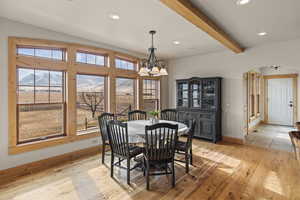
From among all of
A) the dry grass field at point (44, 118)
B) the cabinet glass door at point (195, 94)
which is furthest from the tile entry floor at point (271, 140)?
the dry grass field at point (44, 118)

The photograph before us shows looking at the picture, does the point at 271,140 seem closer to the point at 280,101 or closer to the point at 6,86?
the point at 280,101

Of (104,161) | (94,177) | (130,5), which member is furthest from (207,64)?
(94,177)

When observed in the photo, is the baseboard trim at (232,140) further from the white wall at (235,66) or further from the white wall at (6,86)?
the white wall at (6,86)

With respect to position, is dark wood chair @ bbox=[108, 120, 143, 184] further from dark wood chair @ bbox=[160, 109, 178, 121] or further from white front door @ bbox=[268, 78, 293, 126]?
white front door @ bbox=[268, 78, 293, 126]

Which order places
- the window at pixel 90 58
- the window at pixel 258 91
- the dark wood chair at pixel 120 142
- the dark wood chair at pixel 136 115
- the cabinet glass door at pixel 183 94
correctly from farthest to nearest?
the window at pixel 258 91, the cabinet glass door at pixel 183 94, the dark wood chair at pixel 136 115, the window at pixel 90 58, the dark wood chair at pixel 120 142

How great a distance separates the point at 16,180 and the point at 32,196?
0.76m

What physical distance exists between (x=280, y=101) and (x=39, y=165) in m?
9.23

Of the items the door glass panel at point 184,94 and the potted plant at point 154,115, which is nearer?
the potted plant at point 154,115

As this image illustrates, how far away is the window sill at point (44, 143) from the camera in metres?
2.98

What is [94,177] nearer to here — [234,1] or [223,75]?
[234,1]

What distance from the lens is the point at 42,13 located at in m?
2.67

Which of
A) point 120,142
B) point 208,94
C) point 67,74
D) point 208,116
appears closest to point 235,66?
point 208,94

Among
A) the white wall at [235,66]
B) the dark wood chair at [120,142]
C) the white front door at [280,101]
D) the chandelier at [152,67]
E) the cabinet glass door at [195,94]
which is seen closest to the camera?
the dark wood chair at [120,142]

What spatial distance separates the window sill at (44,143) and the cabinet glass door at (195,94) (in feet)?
11.1
